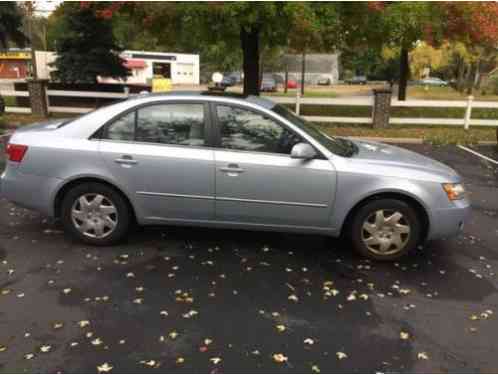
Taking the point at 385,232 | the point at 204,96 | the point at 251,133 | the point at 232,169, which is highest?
the point at 204,96

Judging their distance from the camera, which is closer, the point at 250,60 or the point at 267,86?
the point at 250,60

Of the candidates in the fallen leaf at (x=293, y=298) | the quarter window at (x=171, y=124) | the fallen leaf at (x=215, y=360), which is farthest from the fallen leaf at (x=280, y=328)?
the quarter window at (x=171, y=124)

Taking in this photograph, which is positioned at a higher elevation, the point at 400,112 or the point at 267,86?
the point at 267,86

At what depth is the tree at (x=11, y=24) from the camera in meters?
21.2

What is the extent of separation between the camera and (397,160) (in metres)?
4.50

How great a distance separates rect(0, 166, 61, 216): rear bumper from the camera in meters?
4.46

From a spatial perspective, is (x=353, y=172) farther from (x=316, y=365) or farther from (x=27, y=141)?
(x=27, y=141)

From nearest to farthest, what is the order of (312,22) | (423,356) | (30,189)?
(423,356), (30,189), (312,22)

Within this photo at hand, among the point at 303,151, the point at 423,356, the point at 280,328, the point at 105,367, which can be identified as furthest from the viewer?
the point at 303,151

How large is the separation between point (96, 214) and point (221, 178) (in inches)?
53.7

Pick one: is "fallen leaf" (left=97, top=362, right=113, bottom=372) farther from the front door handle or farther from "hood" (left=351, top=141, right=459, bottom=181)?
"hood" (left=351, top=141, right=459, bottom=181)

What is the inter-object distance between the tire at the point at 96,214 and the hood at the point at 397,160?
2449 millimetres

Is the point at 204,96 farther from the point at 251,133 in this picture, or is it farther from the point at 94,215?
the point at 94,215

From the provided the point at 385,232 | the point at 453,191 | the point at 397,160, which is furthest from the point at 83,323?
the point at 453,191
